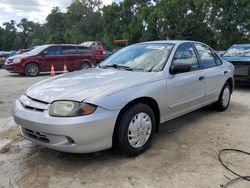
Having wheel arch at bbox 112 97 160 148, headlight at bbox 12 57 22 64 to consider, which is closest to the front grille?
wheel arch at bbox 112 97 160 148

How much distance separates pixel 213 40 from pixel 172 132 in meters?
28.7

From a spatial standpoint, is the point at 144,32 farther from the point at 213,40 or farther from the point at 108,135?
the point at 108,135

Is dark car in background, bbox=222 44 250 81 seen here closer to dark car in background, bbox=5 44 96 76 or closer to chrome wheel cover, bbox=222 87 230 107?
chrome wheel cover, bbox=222 87 230 107

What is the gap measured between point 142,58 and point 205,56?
1.45 m

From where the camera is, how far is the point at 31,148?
416cm

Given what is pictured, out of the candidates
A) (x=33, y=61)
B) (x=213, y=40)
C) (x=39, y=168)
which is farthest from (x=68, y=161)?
(x=213, y=40)

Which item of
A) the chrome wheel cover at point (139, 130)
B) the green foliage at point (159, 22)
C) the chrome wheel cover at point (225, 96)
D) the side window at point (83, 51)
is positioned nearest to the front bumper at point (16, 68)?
the side window at point (83, 51)

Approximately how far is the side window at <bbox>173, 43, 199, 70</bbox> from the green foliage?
22293 mm

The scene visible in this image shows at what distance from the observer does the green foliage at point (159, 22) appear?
85.5 feet

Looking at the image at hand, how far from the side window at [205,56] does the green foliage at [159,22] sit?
21.6 meters

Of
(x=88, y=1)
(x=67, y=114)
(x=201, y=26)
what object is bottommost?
(x=67, y=114)

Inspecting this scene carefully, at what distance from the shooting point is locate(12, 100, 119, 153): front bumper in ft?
10.7

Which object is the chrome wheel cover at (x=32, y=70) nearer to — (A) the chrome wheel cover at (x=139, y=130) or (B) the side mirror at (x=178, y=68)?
(B) the side mirror at (x=178, y=68)

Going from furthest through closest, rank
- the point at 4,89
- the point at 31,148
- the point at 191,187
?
the point at 4,89
the point at 31,148
the point at 191,187
